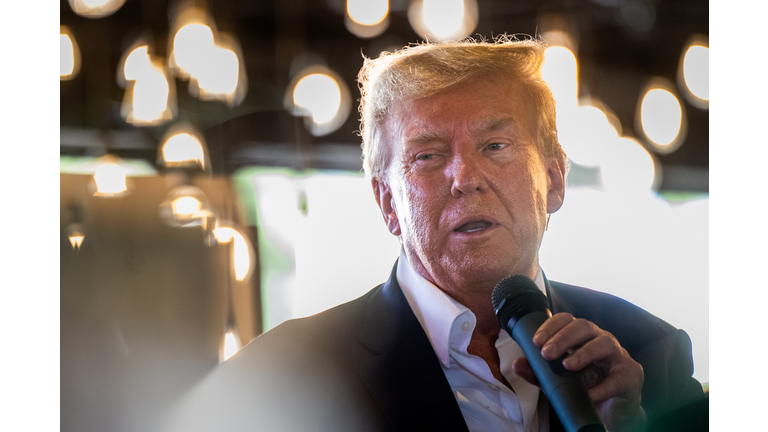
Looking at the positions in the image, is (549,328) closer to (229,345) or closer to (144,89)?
(229,345)

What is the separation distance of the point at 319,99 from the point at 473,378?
0.73 meters

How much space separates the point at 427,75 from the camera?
1278mm

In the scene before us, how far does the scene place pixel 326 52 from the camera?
132 cm

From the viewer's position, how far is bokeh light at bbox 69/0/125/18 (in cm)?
126

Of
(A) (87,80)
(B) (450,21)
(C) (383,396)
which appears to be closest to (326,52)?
(B) (450,21)

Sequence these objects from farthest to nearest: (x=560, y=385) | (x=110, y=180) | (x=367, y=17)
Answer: (x=367, y=17), (x=110, y=180), (x=560, y=385)

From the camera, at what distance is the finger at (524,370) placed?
1.20 metres

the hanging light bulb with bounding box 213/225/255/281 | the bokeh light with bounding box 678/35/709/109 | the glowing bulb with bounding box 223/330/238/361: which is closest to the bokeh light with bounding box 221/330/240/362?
the glowing bulb with bounding box 223/330/238/361

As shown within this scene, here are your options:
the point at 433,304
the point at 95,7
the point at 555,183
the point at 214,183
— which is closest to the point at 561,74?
the point at 555,183

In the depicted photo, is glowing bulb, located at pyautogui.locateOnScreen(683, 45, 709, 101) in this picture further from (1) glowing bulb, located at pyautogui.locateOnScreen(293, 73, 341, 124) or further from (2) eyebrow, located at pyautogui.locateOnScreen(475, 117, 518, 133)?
(1) glowing bulb, located at pyautogui.locateOnScreen(293, 73, 341, 124)

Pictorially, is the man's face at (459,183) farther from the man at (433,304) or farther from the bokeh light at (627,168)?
the bokeh light at (627,168)
